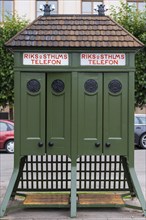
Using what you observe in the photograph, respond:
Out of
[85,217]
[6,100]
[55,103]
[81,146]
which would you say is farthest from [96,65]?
[6,100]

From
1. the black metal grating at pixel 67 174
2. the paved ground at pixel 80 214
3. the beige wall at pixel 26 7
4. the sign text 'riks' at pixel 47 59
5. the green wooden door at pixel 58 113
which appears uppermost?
the beige wall at pixel 26 7

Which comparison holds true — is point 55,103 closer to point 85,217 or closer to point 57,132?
point 57,132

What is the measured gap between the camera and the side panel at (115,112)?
625 cm

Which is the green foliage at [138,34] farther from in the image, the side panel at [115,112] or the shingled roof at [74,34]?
the side panel at [115,112]

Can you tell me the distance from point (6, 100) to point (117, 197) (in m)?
12.1

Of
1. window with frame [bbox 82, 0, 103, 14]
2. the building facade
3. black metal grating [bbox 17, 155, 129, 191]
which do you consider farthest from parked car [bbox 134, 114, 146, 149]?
window with frame [bbox 82, 0, 103, 14]

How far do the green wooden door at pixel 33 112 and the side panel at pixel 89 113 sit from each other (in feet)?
1.81

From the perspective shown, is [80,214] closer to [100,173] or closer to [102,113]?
[100,173]

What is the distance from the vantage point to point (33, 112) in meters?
6.26

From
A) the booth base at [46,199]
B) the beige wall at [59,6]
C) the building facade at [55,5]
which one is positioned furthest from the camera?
the beige wall at [59,6]

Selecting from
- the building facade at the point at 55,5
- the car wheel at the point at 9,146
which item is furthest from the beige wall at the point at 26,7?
the car wheel at the point at 9,146

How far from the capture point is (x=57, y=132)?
6.30 meters

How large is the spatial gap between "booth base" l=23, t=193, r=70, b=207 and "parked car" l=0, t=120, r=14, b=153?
9.67 m

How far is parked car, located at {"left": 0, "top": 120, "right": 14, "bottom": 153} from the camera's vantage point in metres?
16.5
